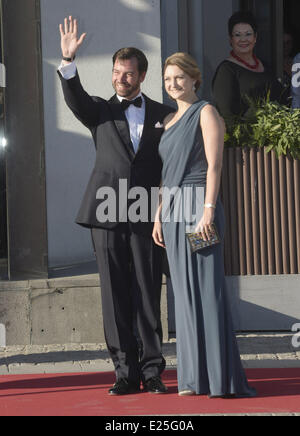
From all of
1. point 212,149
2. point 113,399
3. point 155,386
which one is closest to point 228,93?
point 212,149

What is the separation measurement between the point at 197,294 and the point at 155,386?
0.64 metres

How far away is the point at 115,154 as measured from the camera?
6211 millimetres

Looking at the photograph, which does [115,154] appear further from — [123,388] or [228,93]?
[228,93]

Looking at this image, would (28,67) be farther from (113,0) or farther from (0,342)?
(0,342)

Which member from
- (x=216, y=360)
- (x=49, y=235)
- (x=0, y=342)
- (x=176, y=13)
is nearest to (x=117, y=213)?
(x=216, y=360)

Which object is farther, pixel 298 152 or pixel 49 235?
pixel 49 235

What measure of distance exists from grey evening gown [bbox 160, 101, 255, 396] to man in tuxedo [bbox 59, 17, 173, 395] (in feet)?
0.55

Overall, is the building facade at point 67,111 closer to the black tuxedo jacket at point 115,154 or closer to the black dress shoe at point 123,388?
the black tuxedo jacket at point 115,154

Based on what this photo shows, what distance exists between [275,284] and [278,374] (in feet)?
5.97

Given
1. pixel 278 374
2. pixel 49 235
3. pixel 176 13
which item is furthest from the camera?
pixel 176 13

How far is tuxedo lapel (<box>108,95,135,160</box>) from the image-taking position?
6.23 metres

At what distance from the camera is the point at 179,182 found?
6.05 meters

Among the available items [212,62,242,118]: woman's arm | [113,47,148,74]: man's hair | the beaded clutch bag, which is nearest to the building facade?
[212,62,242,118]: woman's arm

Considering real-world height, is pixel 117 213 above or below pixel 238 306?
above
